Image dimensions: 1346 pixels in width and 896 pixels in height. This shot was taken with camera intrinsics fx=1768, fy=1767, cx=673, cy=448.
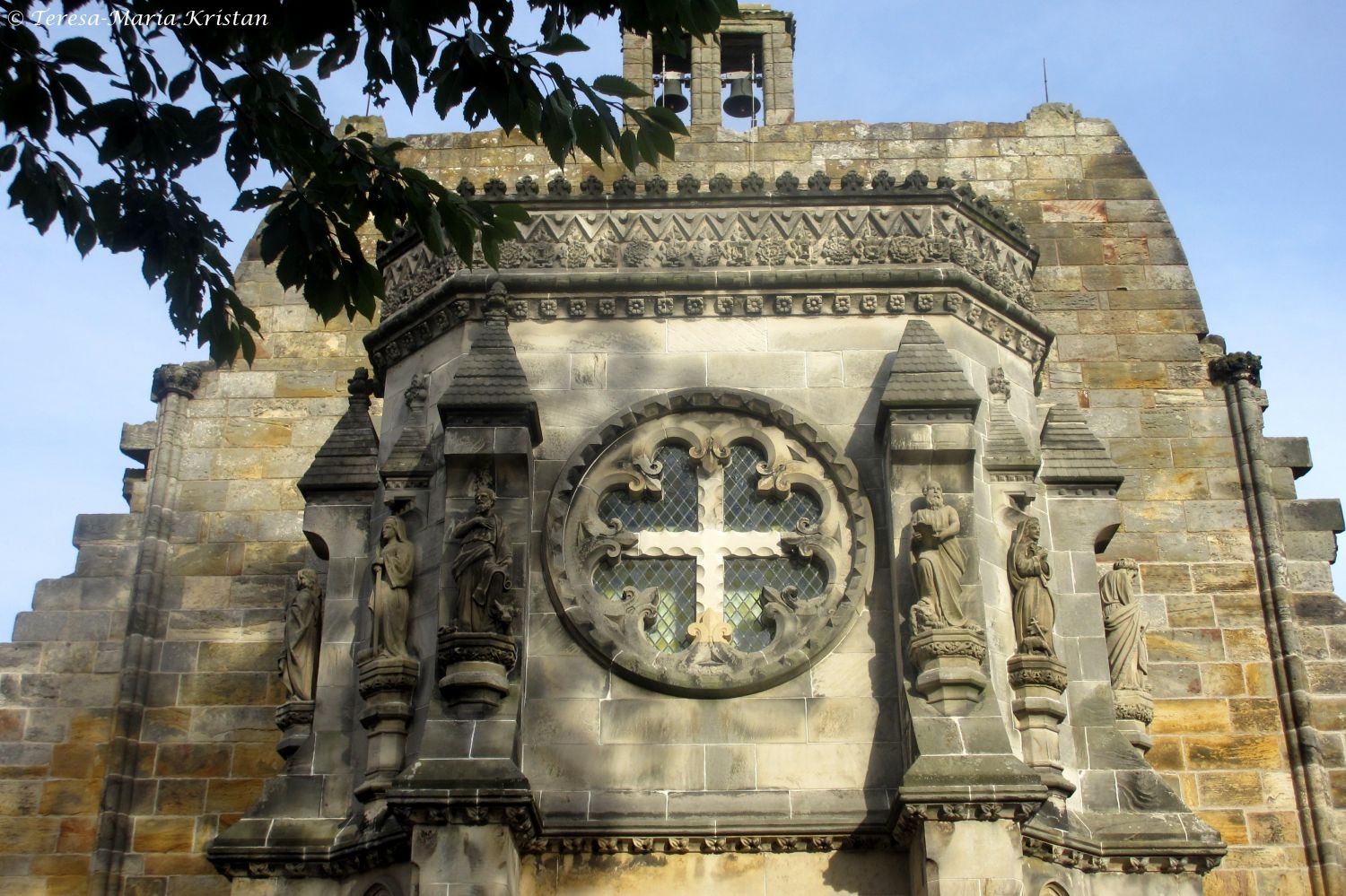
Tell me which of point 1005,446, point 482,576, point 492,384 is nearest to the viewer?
point 482,576

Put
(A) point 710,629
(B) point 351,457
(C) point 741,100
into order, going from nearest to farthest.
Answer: (A) point 710,629
(B) point 351,457
(C) point 741,100

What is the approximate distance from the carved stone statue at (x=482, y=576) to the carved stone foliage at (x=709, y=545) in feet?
1.68

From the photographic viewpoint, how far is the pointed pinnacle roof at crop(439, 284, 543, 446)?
12109mm

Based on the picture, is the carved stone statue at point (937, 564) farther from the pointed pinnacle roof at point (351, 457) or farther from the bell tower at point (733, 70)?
the bell tower at point (733, 70)

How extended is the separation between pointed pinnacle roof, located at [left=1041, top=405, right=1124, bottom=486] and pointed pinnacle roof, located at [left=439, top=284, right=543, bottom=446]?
391cm

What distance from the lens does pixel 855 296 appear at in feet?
42.5

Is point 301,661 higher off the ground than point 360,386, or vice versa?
point 360,386

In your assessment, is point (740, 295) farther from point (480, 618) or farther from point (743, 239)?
point (480, 618)

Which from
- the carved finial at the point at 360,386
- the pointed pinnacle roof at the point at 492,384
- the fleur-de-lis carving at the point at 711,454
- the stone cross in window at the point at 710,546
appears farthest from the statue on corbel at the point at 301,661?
the fleur-de-lis carving at the point at 711,454

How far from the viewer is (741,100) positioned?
63.0 ft

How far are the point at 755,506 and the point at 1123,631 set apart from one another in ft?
10.2

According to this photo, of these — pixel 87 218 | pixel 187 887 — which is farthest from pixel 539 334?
pixel 187 887

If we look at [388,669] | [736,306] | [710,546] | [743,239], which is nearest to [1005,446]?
[736,306]

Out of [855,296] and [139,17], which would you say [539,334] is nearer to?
[855,296]
